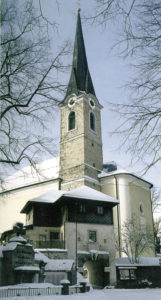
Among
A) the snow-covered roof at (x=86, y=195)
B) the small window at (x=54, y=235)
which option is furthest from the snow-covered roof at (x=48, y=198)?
the small window at (x=54, y=235)

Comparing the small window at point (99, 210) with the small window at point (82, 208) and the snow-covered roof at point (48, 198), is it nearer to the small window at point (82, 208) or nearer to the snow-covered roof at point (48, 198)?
the small window at point (82, 208)

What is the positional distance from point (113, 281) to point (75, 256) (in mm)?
4354

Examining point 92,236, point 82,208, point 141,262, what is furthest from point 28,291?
point 141,262

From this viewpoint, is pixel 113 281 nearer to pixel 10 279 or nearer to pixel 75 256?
pixel 75 256

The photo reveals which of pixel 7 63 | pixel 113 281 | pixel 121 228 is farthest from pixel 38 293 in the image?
pixel 121 228

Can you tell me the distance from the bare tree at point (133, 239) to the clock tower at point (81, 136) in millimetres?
7543

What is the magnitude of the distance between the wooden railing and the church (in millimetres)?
4387

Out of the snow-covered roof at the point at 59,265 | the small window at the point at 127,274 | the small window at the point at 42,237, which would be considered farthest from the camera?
the small window at the point at 42,237

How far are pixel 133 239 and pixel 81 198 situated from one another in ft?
30.8

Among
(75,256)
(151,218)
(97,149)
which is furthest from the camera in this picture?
(97,149)

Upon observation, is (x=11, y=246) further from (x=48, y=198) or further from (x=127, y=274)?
(x=127, y=274)

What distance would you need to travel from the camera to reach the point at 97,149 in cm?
4669

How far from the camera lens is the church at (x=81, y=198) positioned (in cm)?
2823

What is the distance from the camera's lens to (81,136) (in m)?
44.8
